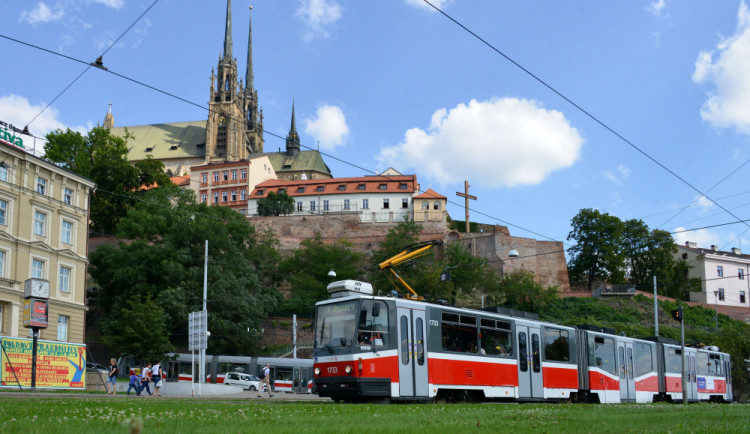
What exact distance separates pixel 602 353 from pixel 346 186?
75139 mm

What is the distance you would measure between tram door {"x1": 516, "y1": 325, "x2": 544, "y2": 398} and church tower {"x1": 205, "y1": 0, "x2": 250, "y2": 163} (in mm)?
103422

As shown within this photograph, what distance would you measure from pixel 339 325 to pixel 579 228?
234 ft

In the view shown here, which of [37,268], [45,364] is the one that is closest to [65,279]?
[37,268]

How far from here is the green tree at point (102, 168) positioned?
82.4m

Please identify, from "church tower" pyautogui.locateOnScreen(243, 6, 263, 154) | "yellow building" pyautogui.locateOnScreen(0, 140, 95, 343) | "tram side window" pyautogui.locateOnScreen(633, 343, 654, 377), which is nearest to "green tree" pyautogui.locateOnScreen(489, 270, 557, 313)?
"tram side window" pyautogui.locateOnScreen(633, 343, 654, 377)

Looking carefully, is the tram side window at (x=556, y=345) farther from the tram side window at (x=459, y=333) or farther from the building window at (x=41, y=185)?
the building window at (x=41, y=185)

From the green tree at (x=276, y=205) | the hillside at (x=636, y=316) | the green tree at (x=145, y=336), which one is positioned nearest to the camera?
the green tree at (x=145, y=336)

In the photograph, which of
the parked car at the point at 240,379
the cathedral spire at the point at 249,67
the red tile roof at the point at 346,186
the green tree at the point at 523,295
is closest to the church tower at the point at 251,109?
the cathedral spire at the point at 249,67

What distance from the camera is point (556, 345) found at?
87.0ft

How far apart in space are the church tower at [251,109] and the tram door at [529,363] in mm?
122944

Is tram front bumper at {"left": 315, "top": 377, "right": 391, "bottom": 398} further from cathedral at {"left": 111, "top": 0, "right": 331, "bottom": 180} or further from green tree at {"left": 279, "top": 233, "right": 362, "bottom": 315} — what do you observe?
cathedral at {"left": 111, "top": 0, "right": 331, "bottom": 180}

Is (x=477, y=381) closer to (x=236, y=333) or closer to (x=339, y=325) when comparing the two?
(x=339, y=325)

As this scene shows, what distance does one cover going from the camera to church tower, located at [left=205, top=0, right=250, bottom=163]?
422ft

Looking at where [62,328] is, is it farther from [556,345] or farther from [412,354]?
[412,354]
